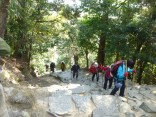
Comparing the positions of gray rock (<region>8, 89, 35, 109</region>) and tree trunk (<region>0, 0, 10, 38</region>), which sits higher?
tree trunk (<region>0, 0, 10, 38</region>)

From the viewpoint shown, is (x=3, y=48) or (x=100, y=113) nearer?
(x=3, y=48)

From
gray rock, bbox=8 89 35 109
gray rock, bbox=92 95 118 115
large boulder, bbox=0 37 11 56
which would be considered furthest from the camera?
gray rock, bbox=92 95 118 115

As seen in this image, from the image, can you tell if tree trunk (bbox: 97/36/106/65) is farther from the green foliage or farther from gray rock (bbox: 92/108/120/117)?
gray rock (bbox: 92/108/120/117)

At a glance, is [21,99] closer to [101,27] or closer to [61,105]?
[61,105]

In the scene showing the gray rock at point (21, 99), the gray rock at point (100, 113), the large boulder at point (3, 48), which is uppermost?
the large boulder at point (3, 48)

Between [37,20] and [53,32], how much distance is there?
2925 millimetres

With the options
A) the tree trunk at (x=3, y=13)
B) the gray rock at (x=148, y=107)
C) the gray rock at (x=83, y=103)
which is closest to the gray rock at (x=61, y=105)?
the gray rock at (x=83, y=103)

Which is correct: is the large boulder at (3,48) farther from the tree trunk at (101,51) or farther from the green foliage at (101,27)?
the tree trunk at (101,51)

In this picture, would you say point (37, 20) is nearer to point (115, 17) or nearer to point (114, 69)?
point (115, 17)

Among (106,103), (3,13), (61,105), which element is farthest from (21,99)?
(3,13)

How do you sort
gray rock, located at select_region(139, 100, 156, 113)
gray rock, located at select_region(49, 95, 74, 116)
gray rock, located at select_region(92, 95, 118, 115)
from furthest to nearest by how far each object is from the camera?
1. gray rock, located at select_region(139, 100, 156, 113)
2. gray rock, located at select_region(92, 95, 118, 115)
3. gray rock, located at select_region(49, 95, 74, 116)

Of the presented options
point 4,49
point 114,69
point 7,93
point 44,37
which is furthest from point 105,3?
point 4,49

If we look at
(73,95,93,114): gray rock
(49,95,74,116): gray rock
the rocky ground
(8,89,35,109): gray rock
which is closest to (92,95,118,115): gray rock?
the rocky ground

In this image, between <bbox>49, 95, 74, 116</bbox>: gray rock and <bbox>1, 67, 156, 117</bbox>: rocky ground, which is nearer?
<bbox>1, 67, 156, 117</bbox>: rocky ground
